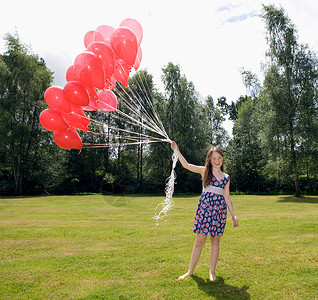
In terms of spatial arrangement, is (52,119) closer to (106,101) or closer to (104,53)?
(106,101)

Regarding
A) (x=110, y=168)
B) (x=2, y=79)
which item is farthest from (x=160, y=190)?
(x=2, y=79)

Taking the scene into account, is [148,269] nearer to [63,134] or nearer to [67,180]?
[63,134]

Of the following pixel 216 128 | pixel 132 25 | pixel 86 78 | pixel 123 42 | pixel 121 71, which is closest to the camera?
pixel 86 78

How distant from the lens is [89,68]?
12.4 feet

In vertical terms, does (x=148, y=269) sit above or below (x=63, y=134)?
below

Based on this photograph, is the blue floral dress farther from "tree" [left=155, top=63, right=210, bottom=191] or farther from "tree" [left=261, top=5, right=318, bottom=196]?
"tree" [left=155, top=63, right=210, bottom=191]

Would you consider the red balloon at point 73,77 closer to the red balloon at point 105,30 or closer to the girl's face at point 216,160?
the red balloon at point 105,30

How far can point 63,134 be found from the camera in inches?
168

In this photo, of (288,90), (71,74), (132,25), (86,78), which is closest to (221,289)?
(86,78)

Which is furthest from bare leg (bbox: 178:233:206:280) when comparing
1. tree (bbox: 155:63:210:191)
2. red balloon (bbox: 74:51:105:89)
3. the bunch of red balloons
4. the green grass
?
tree (bbox: 155:63:210:191)

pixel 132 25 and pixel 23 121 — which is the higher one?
pixel 23 121

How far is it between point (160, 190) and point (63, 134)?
21244 millimetres

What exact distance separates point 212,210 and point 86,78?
2.55 m

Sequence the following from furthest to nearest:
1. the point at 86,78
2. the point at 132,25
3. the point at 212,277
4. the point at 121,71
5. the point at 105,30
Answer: the point at 121,71 < the point at 105,30 < the point at 132,25 < the point at 86,78 < the point at 212,277
